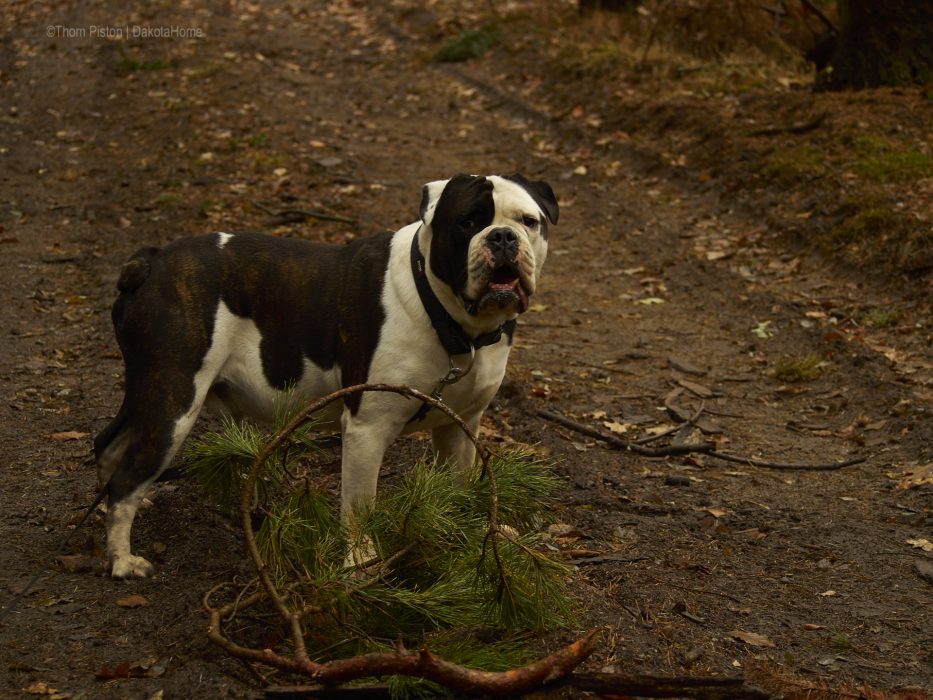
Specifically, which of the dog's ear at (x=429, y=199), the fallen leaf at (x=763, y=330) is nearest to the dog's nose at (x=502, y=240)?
the dog's ear at (x=429, y=199)

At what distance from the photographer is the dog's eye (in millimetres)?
4195

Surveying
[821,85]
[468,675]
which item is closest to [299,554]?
[468,675]

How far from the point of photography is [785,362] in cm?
725

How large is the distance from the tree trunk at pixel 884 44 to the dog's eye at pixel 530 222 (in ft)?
26.0

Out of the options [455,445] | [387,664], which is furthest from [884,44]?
[387,664]

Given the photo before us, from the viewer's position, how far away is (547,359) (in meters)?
7.34

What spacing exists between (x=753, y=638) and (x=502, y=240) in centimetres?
179

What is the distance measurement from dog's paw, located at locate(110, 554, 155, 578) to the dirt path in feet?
0.20

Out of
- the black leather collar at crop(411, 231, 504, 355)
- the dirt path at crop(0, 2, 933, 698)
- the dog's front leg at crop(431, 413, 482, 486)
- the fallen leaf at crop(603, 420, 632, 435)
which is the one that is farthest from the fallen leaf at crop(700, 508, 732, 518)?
the black leather collar at crop(411, 231, 504, 355)

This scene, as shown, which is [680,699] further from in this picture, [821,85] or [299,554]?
[821,85]

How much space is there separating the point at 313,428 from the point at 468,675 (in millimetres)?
1927

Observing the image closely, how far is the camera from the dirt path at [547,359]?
4.11m

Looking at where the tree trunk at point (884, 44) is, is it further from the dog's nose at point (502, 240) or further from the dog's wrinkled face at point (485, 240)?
the dog's nose at point (502, 240)

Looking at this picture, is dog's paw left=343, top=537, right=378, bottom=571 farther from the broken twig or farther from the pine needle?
the broken twig
